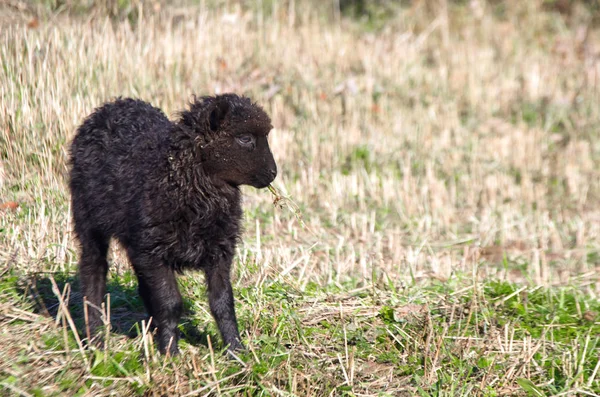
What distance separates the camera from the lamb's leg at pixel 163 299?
15.1ft

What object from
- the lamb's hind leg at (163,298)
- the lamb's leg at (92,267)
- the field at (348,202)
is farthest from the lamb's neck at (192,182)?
the lamb's leg at (92,267)

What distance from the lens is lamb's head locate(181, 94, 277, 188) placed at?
15.1 feet

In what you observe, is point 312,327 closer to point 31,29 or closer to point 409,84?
point 31,29

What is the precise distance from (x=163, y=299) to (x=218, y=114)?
46.5 inches

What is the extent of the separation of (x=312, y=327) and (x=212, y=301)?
0.75 metres

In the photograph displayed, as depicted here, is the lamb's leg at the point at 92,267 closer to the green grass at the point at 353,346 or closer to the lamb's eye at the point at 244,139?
the green grass at the point at 353,346

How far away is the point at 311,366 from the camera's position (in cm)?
457

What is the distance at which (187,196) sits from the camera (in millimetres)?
4547

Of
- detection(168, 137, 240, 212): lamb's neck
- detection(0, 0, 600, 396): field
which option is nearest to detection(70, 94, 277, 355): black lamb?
detection(168, 137, 240, 212): lamb's neck

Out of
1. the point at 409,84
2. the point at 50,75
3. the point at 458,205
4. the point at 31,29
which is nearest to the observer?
the point at 50,75

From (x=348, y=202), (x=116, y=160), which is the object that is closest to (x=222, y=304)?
(x=116, y=160)

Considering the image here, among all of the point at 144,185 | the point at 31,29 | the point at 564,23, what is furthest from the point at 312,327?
the point at 564,23

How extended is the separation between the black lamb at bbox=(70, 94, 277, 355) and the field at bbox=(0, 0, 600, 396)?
1.00ft

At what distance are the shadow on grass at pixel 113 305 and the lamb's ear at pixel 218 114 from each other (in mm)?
1394
